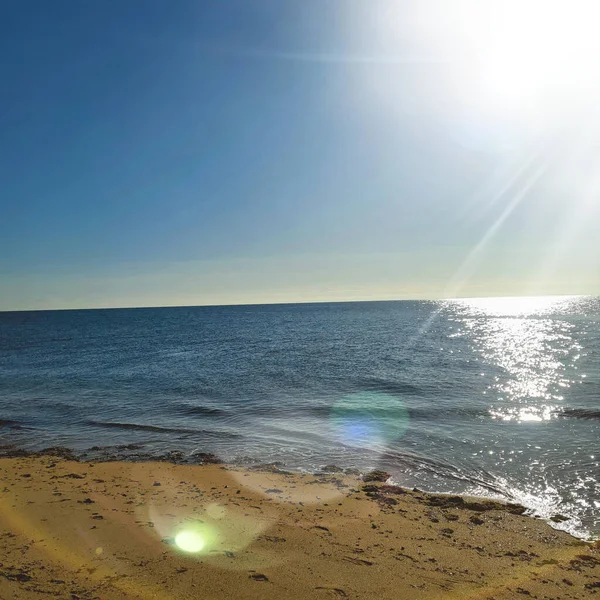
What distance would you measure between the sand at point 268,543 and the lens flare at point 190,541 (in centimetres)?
5

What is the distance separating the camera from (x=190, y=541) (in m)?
8.55

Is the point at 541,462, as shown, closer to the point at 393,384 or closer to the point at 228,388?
the point at 393,384

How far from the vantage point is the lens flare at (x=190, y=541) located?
323 inches

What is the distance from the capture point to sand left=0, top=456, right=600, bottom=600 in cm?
715

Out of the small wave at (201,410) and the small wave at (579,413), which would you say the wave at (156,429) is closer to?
the small wave at (201,410)

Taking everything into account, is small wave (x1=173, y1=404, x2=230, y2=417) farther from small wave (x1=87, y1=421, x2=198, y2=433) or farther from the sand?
the sand

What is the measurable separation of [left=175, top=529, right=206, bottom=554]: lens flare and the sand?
48 millimetres

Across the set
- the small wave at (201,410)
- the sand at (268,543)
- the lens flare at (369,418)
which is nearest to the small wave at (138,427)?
the small wave at (201,410)

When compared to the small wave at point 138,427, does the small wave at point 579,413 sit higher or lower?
higher

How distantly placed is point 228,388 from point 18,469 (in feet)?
52.7

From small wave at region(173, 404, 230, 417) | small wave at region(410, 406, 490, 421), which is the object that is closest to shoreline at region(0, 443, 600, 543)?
small wave at region(173, 404, 230, 417)

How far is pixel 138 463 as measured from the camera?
14602 mm

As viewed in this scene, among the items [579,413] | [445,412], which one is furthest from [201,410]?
[579,413]

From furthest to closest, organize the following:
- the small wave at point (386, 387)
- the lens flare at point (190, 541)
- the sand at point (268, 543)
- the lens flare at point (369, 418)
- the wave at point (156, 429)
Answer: the small wave at point (386, 387) → the wave at point (156, 429) → the lens flare at point (369, 418) → the lens flare at point (190, 541) → the sand at point (268, 543)
